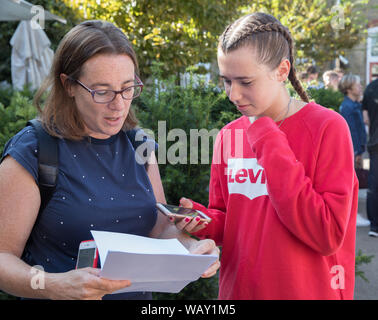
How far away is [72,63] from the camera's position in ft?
5.61

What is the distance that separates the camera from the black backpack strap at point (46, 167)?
5.27 feet

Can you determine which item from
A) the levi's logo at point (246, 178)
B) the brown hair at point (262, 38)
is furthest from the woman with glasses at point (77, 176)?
the brown hair at point (262, 38)

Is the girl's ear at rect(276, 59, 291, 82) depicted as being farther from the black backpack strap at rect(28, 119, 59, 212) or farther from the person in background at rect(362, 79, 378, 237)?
the person in background at rect(362, 79, 378, 237)

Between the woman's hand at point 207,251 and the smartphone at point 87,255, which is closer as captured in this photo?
the smartphone at point 87,255

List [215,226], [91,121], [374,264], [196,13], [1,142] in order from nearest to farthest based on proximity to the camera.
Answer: [91,121] < [215,226] < [1,142] < [374,264] < [196,13]

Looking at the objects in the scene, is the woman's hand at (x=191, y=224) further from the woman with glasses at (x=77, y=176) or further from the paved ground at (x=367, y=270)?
the paved ground at (x=367, y=270)

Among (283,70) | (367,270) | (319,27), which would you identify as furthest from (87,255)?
(319,27)

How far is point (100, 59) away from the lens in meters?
1.68

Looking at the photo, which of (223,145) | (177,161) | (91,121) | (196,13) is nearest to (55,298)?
(91,121)

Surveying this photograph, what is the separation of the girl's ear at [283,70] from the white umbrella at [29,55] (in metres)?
5.64

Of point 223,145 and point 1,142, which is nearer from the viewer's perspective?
point 223,145

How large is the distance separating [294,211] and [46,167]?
88cm
